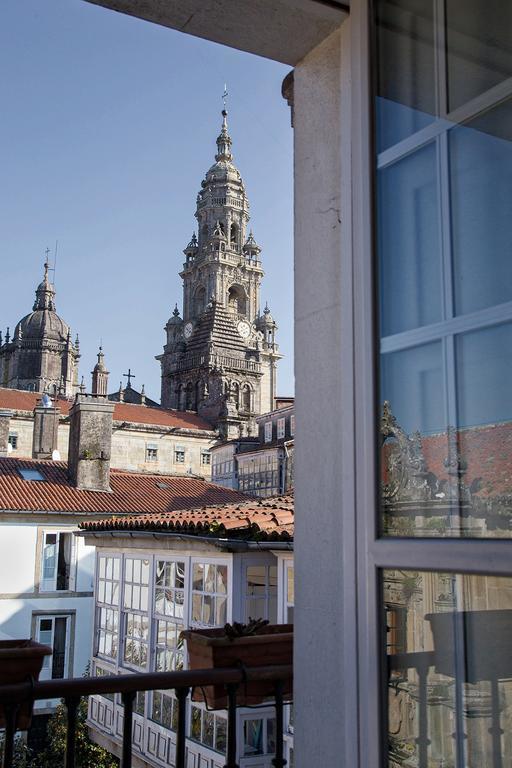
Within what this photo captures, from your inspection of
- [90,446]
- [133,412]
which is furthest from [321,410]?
[133,412]

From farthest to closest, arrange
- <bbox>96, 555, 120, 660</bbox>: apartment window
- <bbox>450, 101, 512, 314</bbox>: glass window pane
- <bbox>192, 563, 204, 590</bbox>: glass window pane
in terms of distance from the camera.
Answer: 1. <bbox>96, 555, 120, 660</bbox>: apartment window
2. <bbox>192, 563, 204, 590</bbox>: glass window pane
3. <bbox>450, 101, 512, 314</bbox>: glass window pane

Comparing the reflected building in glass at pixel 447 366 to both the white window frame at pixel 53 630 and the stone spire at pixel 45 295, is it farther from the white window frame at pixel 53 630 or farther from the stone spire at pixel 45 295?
the stone spire at pixel 45 295

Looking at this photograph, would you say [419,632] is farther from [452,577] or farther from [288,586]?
[288,586]

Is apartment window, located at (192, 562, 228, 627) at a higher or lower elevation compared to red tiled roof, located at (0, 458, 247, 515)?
lower

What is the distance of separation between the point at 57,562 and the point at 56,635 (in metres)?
1.80

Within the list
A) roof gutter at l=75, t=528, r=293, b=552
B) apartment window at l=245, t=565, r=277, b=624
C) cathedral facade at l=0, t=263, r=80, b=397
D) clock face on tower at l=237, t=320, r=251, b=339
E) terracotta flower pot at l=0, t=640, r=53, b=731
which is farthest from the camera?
cathedral facade at l=0, t=263, r=80, b=397

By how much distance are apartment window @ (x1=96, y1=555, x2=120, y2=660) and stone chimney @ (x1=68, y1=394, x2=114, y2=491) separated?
634 centimetres

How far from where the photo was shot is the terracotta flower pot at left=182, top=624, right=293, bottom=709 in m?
2.34

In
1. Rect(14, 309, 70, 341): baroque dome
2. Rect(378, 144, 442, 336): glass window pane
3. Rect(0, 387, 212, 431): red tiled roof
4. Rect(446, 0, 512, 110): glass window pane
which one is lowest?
Rect(378, 144, 442, 336): glass window pane

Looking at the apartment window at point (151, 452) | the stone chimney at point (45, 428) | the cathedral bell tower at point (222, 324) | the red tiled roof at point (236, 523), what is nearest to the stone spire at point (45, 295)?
the cathedral bell tower at point (222, 324)

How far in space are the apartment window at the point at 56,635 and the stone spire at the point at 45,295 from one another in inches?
2557

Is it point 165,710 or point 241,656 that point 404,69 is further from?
point 165,710

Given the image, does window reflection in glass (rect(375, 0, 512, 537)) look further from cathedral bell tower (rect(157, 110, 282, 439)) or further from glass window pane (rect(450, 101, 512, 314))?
cathedral bell tower (rect(157, 110, 282, 439))

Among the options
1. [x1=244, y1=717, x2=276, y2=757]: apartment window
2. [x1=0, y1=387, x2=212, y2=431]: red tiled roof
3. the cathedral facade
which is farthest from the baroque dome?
[x1=244, y1=717, x2=276, y2=757]: apartment window
